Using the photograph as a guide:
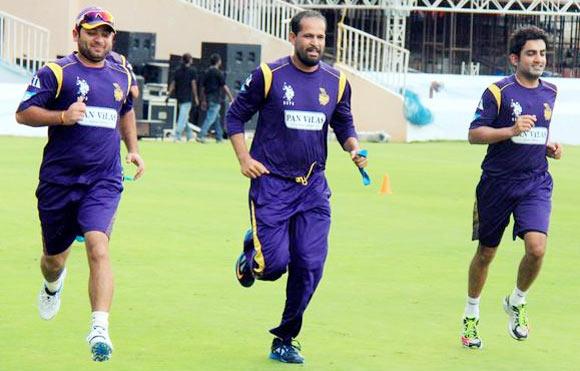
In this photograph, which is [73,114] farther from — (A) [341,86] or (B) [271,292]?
(B) [271,292]

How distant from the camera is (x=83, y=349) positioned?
894 centimetres

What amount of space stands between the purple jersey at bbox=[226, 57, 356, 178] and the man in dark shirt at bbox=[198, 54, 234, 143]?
22.5 meters

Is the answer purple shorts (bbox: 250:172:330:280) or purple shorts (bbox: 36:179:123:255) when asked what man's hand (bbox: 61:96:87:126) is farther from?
purple shorts (bbox: 250:172:330:280)

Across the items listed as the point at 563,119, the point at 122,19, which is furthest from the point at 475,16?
the point at 122,19

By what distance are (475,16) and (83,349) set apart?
4133 centimetres

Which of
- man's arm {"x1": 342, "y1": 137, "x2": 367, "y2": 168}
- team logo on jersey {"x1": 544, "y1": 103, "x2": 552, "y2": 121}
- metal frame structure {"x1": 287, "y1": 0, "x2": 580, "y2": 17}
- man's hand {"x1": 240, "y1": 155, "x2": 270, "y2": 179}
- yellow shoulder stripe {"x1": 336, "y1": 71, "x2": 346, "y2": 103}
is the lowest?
man's hand {"x1": 240, "y1": 155, "x2": 270, "y2": 179}

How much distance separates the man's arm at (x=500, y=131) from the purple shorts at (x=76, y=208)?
230 cm

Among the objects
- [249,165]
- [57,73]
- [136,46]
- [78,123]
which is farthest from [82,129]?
[136,46]

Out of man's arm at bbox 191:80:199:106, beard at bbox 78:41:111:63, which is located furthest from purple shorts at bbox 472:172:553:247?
man's arm at bbox 191:80:199:106

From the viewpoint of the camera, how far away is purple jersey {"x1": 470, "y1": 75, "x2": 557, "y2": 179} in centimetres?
948

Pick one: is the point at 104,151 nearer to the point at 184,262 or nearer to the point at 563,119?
the point at 184,262

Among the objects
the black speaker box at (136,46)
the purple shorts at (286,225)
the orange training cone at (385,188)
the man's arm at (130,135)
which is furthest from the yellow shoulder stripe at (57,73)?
the black speaker box at (136,46)

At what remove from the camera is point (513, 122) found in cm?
948

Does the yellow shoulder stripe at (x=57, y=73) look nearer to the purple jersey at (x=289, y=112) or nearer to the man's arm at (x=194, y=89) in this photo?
the purple jersey at (x=289, y=112)
